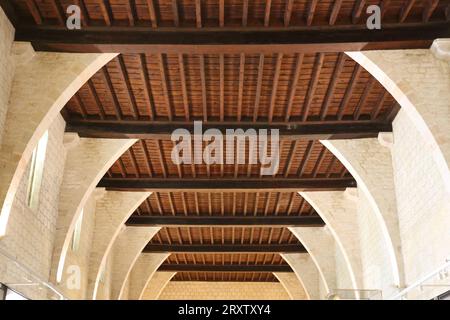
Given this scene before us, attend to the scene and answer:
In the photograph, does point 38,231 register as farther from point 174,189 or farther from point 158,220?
point 158,220

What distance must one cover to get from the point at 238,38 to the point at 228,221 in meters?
14.4

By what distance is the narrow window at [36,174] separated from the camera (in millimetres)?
13995

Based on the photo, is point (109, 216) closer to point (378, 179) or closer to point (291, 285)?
point (378, 179)

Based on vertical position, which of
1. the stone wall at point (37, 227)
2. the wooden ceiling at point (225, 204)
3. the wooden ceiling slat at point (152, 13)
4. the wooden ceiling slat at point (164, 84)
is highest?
the wooden ceiling at point (225, 204)

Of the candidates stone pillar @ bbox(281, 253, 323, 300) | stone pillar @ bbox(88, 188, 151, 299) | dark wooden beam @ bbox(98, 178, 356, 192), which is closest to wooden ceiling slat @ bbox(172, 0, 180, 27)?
dark wooden beam @ bbox(98, 178, 356, 192)

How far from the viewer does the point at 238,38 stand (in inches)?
460

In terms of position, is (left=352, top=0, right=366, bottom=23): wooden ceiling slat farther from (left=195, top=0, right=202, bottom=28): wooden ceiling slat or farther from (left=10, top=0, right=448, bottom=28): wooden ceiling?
(left=195, top=0, right=202, bottom=28): wooden ceiling slat

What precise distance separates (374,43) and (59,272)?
1017 centimetres

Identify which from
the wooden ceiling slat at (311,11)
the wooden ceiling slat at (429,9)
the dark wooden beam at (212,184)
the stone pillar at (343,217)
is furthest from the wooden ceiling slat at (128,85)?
the stone pillar at (343,217)

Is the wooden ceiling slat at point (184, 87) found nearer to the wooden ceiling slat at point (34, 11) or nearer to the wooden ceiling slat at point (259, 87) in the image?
the wooden ceiling slat at point (259, 87)

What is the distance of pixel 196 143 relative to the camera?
57.5 feet

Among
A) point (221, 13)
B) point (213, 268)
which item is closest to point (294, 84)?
point (221, 13)

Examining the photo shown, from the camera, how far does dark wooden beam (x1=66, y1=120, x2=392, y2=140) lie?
16047 millimetres

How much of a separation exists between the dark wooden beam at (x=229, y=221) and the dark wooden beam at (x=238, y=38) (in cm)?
1393
